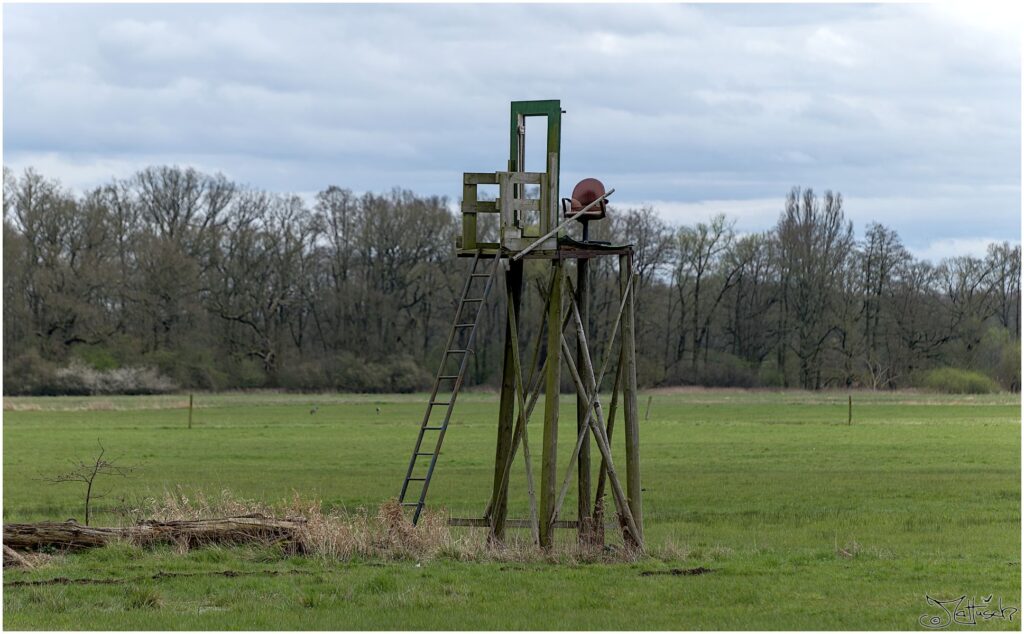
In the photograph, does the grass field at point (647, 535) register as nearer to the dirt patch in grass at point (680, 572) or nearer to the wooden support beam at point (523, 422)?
the dirt patch in grass at point (680, 572)

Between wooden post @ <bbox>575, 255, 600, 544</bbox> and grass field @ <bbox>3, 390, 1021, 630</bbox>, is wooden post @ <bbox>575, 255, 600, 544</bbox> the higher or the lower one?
the higher one

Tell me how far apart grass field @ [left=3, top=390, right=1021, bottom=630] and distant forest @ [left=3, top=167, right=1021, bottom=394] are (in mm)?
40196

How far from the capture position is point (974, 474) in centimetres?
3134

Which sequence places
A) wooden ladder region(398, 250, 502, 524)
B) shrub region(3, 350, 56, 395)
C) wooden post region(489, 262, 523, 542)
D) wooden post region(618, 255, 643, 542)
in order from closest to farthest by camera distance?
wooden ladder region(398, 250, 502, 524)
wooden post region(618, 255, 643, 542)
wooden post region(489, 262, 523, 542)
shrub region(3, 350, 56, 395)

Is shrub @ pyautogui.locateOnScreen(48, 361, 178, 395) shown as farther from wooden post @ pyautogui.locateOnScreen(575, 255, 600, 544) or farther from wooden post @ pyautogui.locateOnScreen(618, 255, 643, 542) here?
wooden post @ pyautogui.locateOnScreen(618, 255, 643, 542)

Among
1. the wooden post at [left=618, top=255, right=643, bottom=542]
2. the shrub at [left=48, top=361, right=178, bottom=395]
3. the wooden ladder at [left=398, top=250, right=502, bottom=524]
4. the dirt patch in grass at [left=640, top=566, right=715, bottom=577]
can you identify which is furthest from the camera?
the shrub at [left=48, top=361, right=178, bottom=395]

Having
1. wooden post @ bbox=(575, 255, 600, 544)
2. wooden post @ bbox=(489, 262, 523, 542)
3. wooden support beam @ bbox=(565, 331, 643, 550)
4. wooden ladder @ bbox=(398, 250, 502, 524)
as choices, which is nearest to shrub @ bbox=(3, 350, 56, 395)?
wooden ladder @ bbox=(398, 250, 502, 524)

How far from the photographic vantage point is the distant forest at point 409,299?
9325 centimetres

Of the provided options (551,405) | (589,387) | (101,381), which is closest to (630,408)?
(589,387)

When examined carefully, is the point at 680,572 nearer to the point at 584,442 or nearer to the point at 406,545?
the point at 584,442

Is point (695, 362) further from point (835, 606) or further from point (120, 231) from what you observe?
point (835, 606)

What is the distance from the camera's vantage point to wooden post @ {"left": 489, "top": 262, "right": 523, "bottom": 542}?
1739 centimetres

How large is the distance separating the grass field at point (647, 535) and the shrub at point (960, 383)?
41368 millimetres

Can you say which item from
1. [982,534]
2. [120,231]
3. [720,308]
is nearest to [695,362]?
[720,308]
